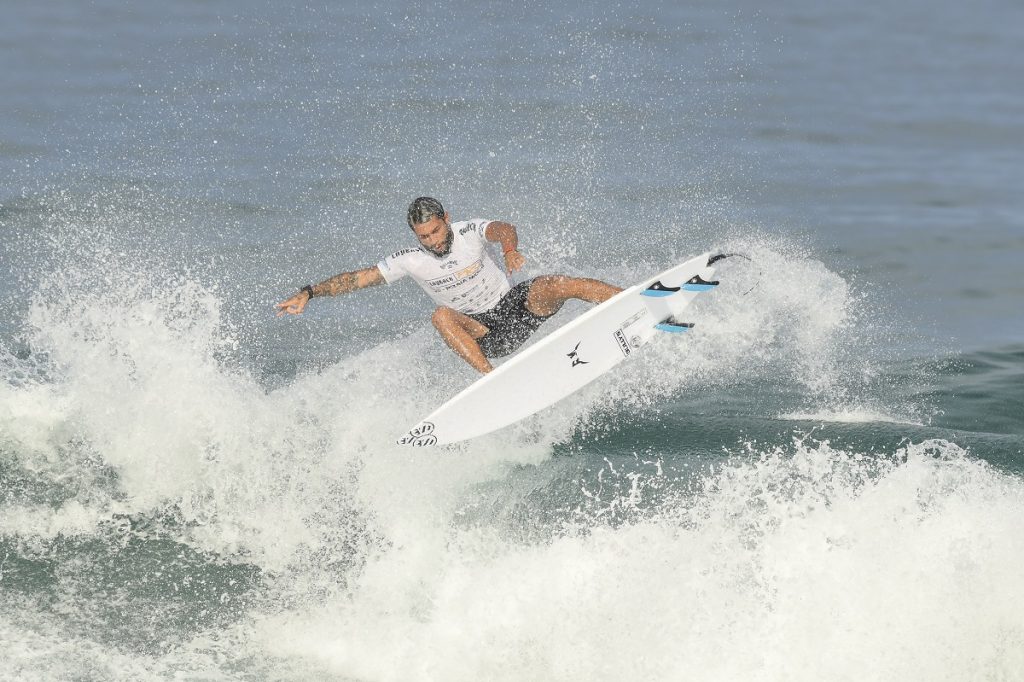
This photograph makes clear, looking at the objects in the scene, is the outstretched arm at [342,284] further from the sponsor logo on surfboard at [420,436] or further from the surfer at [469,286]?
the sponsor logo on surfboard at [420,436]

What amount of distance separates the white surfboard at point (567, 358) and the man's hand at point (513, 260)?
65 centimetres

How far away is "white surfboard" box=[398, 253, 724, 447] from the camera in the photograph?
785cm

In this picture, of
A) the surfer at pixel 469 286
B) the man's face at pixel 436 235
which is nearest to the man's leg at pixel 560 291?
the surfer at pixel 469 286

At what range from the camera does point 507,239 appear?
26.3 feet

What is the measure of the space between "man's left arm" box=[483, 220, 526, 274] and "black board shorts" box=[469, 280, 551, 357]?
0.51 m

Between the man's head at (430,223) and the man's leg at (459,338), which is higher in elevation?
the man's head at (430,223)

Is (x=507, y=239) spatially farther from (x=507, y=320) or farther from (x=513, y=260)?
(x=507, y=320)

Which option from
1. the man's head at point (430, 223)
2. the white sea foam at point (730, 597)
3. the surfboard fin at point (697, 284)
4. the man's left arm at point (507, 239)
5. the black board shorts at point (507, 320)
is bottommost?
the white sea foam at point (730, 597)

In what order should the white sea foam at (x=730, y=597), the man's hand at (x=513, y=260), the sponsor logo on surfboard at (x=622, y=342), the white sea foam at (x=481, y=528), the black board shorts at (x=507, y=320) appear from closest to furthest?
the white sea foam at (x=730, y=597)
the white sea foam at (x=481, y=528)
the man's hand at (x=513, y=260)
the sponsor logo on surfboard at (x=622, y=342)
the black board shorts at (x=507, y=320)

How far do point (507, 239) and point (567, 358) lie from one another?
1.01 metres

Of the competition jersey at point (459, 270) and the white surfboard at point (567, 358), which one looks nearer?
the white surfboard at point (567, 358)

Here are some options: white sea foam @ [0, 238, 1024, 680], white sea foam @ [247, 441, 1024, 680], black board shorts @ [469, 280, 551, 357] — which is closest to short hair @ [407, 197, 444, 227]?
black board shorts @ [469, 280, 551, 357]

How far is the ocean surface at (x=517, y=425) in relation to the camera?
655 centimetres

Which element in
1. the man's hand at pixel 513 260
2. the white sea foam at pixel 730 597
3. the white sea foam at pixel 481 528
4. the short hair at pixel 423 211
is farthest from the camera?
the short hair at pixel 423 211
